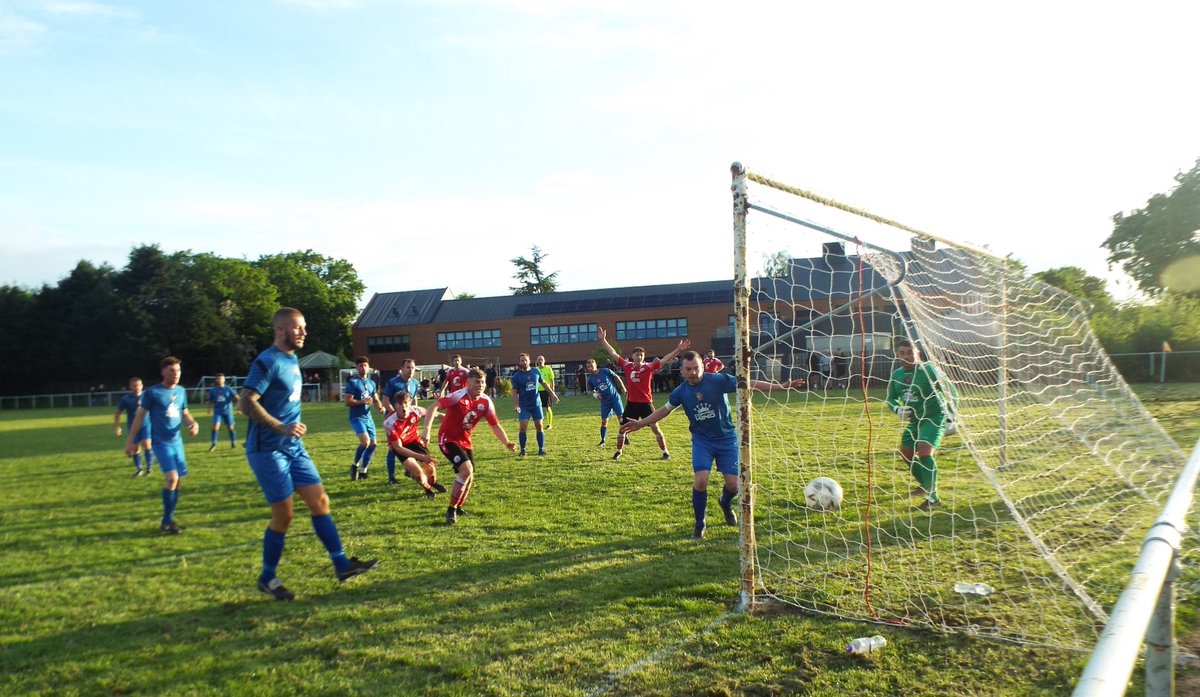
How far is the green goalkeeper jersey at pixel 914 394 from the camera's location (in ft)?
26.7

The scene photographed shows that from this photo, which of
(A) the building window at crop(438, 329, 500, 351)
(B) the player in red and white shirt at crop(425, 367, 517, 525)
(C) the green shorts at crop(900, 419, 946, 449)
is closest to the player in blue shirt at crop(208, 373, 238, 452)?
(B) the player in red and white shirt at crop(425, 367, 517, 525)

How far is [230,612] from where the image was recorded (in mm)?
5465

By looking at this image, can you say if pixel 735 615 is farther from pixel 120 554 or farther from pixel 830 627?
pixel 120 554

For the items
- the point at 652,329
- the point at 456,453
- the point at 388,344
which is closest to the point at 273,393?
the point at 456,453

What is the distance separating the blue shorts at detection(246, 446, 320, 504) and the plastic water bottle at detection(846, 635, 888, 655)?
3963 mm

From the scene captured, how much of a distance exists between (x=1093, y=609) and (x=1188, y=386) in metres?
26.4

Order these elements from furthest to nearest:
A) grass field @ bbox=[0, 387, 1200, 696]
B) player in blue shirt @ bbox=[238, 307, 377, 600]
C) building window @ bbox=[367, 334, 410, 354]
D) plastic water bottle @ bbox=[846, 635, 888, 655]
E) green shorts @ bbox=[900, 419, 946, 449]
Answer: building window @ bbox=[367, 334, 410, 354] → green shorts @ bbox=[900, 419, 946, 449] → player in blue shirt @ bbox=[238, 307, 377, 600] → plastic water bottle @ bbox=[846, 635, 888, 655] → grass field @ bbox=[0, 387, 1200, 696]

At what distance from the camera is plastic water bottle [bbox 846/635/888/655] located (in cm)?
439

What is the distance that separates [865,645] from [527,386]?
33.7 ft

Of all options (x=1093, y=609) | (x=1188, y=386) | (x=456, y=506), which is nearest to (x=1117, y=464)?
(x=1093, y=609)

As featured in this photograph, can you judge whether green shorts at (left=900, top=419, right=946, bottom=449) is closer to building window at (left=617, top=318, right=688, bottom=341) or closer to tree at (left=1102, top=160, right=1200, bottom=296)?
building window at (left=617, top=318, right=688, bottom=341)

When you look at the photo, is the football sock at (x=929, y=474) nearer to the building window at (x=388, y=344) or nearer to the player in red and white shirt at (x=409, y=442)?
the player in red and white shirt at (x=409, y=442)

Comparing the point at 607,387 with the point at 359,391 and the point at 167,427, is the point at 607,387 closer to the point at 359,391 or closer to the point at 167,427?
the point at 359,391

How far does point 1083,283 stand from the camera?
25.7 m
